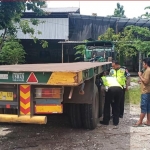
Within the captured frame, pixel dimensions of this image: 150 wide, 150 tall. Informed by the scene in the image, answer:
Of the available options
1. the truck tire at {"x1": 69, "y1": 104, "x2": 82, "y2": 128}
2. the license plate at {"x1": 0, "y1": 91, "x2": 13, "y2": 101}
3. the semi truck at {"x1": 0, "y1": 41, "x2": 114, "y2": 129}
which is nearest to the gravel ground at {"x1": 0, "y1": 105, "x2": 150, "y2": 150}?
the truck tire at {"x1": 69, "y1": 104, "x2": 82, "y2": 128}

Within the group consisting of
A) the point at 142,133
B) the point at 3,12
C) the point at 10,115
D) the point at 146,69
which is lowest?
the point at 142,133

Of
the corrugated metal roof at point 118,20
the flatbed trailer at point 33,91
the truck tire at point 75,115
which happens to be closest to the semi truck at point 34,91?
the flatbed trailer at point 33,91

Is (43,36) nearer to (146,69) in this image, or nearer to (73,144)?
(146,69)

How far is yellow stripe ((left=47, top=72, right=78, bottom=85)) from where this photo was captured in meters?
4.00

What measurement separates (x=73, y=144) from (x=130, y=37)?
601 inches

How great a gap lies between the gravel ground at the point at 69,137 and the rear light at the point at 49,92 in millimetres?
1062

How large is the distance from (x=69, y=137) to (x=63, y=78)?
6.20ft

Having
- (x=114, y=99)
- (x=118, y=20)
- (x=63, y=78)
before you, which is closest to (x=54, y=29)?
(x=118, y=20)

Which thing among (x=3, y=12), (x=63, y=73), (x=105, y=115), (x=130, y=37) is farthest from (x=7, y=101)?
(x=130, y=37)

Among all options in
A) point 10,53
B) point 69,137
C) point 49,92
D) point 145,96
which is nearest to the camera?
point 49,92

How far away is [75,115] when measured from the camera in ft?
18.9

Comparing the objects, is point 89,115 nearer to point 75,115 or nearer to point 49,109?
point 75,115

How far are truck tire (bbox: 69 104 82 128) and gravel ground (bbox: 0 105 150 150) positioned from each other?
14cm

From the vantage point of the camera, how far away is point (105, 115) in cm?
679
